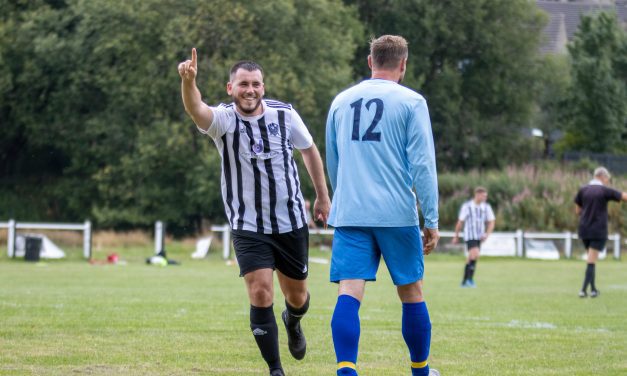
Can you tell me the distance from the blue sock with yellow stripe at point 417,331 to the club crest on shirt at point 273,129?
1508mm

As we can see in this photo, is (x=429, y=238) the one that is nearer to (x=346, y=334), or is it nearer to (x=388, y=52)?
(x=346, y=334)

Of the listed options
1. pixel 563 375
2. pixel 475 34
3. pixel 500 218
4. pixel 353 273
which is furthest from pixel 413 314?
pixel 475 34

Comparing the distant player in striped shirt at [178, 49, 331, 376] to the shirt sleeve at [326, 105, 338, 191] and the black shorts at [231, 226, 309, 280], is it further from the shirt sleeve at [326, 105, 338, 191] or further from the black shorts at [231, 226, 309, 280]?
the shirt sleeve at [326, 105, 338, 191]

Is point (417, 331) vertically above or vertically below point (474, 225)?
above

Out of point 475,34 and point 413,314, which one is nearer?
point 413,314

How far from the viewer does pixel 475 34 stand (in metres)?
55.2

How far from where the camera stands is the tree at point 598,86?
181ft

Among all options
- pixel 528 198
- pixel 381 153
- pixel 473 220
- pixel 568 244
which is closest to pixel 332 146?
pixel 381 153

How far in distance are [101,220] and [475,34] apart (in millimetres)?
19878

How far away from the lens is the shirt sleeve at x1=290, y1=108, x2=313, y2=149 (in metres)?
7.98

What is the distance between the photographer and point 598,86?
182ft

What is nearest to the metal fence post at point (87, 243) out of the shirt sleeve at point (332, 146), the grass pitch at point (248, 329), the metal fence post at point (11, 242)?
the metal fence post at point (11, 242)

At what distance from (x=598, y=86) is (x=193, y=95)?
50.4 m

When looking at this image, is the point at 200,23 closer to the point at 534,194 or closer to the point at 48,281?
the point at 534,194
